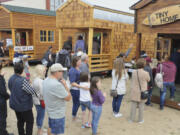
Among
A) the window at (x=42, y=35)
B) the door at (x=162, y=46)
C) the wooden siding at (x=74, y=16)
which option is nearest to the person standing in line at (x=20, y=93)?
the wooden siding at (x=74, y=16)

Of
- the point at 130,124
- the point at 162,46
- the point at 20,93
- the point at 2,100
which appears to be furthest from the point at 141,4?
the point at 2,100

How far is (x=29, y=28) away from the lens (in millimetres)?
12492

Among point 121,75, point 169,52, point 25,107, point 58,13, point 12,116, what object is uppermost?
point 58,13

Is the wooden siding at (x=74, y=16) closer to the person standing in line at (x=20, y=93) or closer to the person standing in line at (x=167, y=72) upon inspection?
the person standing in line at (x=167, y=72)

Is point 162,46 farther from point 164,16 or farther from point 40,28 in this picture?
point 40,28

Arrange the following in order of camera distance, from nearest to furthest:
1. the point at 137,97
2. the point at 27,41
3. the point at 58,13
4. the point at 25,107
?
1. the point at 25,107
2. the point at 137,97
3. the point at 58,13
4. the point at 27,41

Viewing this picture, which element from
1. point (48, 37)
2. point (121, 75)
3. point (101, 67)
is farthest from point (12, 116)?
point (48, 37)

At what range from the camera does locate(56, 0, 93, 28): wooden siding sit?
308 inches

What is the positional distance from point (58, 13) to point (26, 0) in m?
23.6

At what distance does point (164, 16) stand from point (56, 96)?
4380mm

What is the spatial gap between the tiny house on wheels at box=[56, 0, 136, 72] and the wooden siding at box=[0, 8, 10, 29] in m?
4.63

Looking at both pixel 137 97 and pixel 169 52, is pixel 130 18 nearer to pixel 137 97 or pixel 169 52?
pixel 169 52

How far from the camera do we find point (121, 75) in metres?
4.23

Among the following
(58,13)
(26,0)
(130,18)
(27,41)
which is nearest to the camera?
(58,13)
